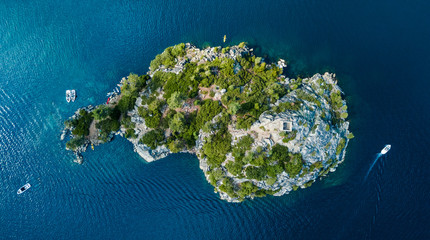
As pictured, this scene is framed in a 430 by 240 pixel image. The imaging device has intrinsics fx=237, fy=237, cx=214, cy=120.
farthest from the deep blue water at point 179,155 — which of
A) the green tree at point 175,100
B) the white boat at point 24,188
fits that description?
the green tree at point 175,100

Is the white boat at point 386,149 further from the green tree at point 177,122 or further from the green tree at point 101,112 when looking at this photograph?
the green tree at point 101,112

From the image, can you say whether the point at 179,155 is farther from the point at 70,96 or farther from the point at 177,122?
the point at 70,96

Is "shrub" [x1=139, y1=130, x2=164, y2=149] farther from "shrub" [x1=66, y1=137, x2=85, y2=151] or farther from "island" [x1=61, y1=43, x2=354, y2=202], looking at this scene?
"shrub" [x1=66, y1=137, x2=85, y2=151]

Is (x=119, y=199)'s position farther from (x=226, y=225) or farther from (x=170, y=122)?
(x=226, y=225)

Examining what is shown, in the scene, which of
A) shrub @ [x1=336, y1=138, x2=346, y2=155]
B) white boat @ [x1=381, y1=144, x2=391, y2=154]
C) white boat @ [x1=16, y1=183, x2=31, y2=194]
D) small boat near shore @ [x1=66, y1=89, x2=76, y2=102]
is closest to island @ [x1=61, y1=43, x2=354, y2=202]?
shrub @ [x1=336, y1=138, x2=346, y2=155]

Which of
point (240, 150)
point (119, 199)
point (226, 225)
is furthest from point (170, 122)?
point (226, 225)

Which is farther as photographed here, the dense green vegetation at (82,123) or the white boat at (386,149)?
the dense green vegetation at (82,123)

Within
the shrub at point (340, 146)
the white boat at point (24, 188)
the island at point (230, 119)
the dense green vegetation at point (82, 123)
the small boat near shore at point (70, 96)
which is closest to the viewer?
the island at point (230, 119)
